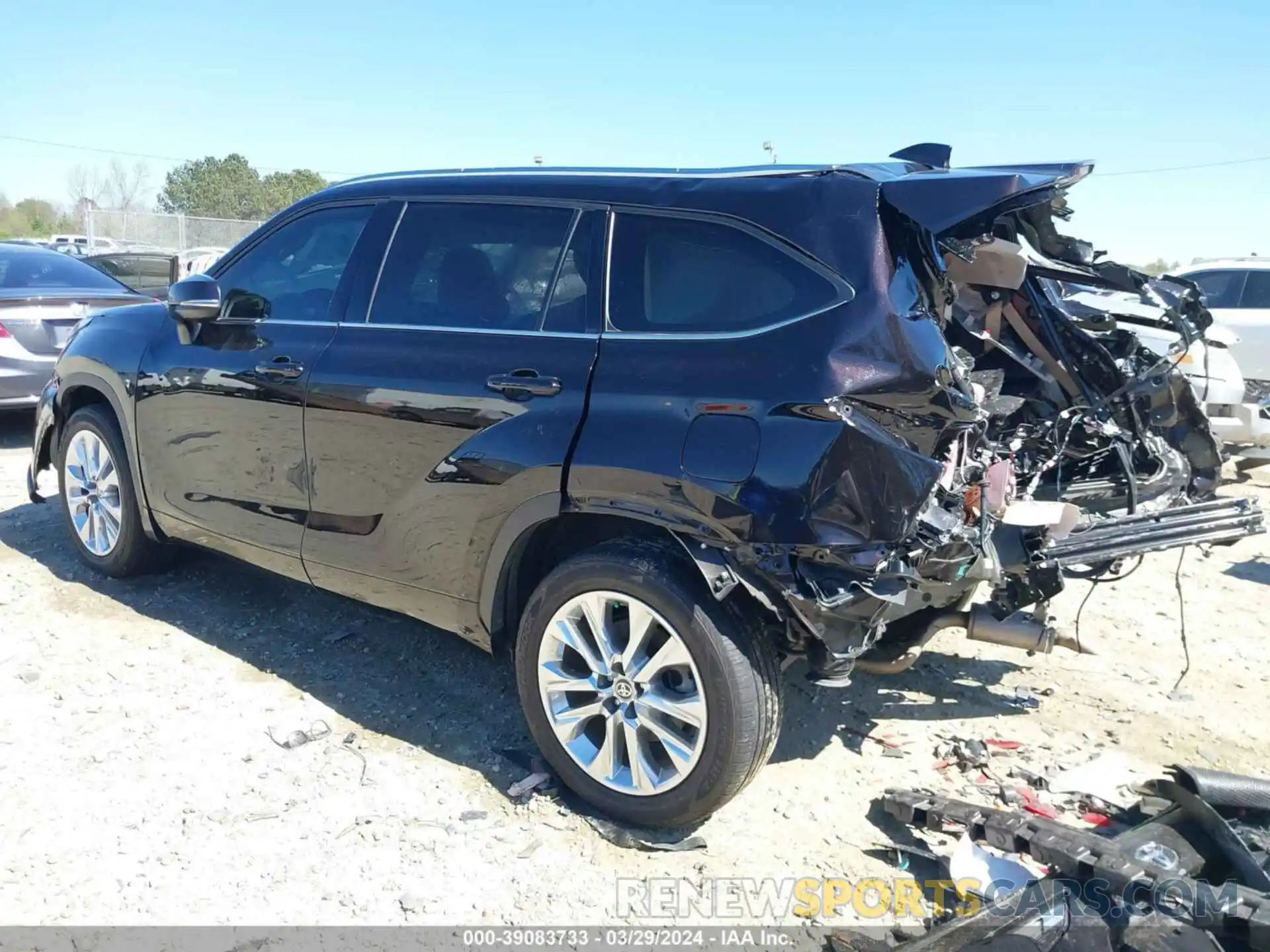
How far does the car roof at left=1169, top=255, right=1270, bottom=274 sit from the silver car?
10.4 meters

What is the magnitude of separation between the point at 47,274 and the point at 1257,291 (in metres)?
11.8

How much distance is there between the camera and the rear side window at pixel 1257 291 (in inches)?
408

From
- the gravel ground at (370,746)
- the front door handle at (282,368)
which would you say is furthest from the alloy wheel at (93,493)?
the front door handle at (282,368)

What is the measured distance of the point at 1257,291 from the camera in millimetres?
10414

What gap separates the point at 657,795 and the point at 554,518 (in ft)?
3.10

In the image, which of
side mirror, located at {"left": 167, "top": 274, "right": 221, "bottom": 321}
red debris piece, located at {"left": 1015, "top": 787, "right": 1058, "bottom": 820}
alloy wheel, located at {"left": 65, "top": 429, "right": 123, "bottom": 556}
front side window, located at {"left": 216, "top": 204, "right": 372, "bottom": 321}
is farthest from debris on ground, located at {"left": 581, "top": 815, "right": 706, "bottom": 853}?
alloy wheel, located at {"left": 65, "top": 429, "right": 123, "bottom": 556}

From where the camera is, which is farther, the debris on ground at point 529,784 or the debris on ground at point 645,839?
the debris on ground at point 529,784

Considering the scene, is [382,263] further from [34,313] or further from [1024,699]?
[34,313]

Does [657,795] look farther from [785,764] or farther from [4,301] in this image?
[4,301]

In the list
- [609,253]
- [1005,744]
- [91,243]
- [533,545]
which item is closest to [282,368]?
[533,545]

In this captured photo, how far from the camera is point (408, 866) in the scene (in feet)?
9.88

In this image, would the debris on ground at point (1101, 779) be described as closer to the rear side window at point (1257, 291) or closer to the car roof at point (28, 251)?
the rear side window at point (1257, 291)

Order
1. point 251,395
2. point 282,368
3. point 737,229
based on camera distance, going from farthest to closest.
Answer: point 251,395
point 282,368
point 737,229

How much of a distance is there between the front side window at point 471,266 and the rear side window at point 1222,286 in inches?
371
